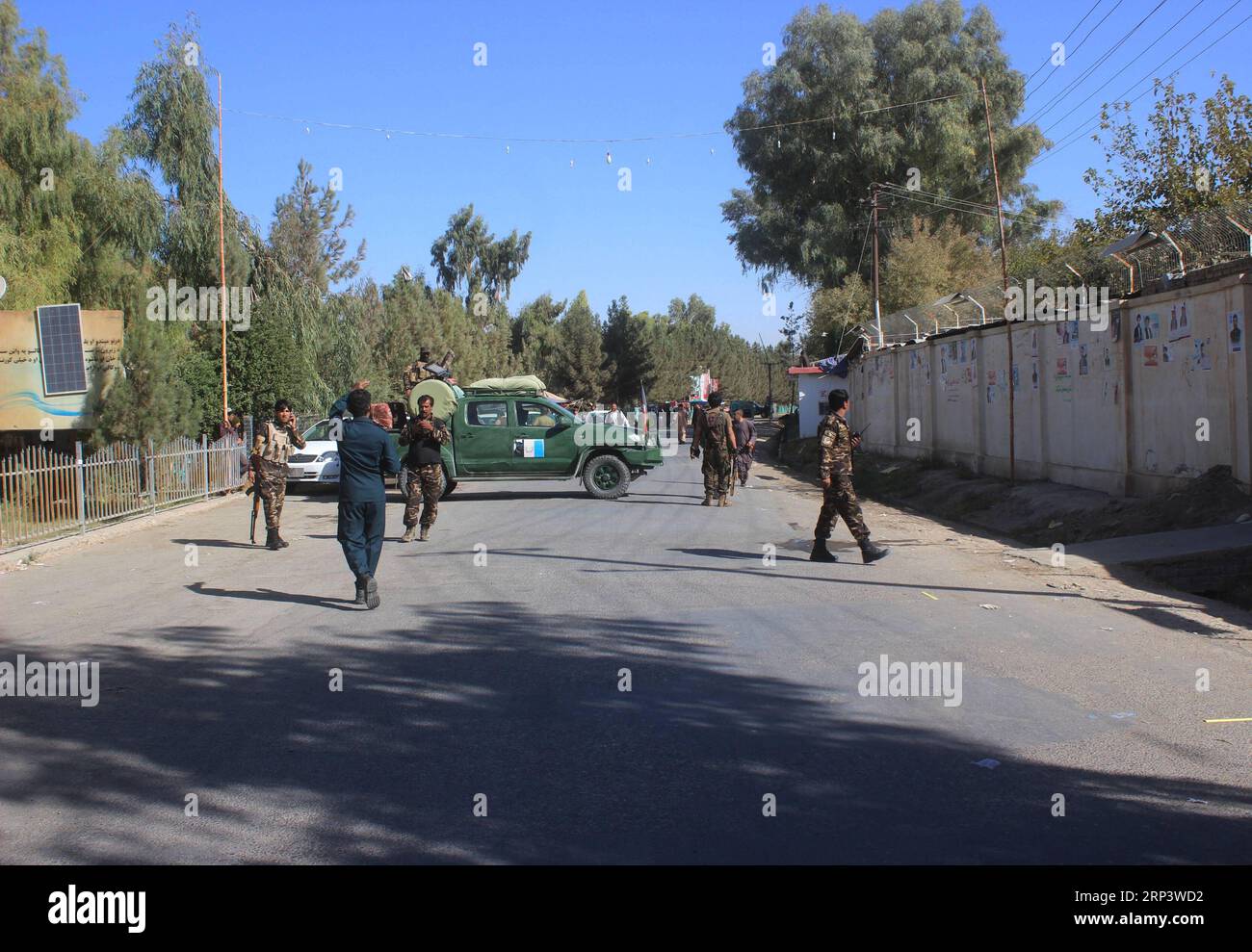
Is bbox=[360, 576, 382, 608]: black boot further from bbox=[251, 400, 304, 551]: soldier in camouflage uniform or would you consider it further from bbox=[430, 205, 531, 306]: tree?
bbox=[430, 205, 531, 306]: tree

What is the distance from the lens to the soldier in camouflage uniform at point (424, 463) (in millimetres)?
14023

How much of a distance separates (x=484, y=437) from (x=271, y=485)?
22.2 ft

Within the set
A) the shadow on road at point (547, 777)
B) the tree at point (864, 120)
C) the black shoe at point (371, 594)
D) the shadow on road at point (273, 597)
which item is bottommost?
the shadow on road at point (547, 777)

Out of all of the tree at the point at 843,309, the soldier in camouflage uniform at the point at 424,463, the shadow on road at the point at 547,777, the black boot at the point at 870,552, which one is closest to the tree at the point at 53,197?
the soldier in camouflage uniform at the point at 424,463

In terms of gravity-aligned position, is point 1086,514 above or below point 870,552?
above

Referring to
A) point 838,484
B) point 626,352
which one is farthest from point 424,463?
point 626,352

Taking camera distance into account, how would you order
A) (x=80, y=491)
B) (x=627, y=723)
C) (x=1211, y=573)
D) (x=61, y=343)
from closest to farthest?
(x=627, y=723) < (x=1211, y=573) < (x=80, y=491) < (x=61, y=343)

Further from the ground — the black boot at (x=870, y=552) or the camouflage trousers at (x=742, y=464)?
the camouflage trousers at (x=742, y=464)

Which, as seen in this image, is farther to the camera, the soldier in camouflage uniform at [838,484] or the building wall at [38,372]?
the building wall at [38,372]

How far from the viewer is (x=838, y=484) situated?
11.4 meters

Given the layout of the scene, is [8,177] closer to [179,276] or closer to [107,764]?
[179,276]

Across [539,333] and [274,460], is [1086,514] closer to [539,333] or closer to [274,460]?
[274,460]

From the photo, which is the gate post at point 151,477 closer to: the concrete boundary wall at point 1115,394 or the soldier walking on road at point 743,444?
the soldier walking on road at point 743,444

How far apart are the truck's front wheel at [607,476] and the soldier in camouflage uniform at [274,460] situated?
23.8 ft
